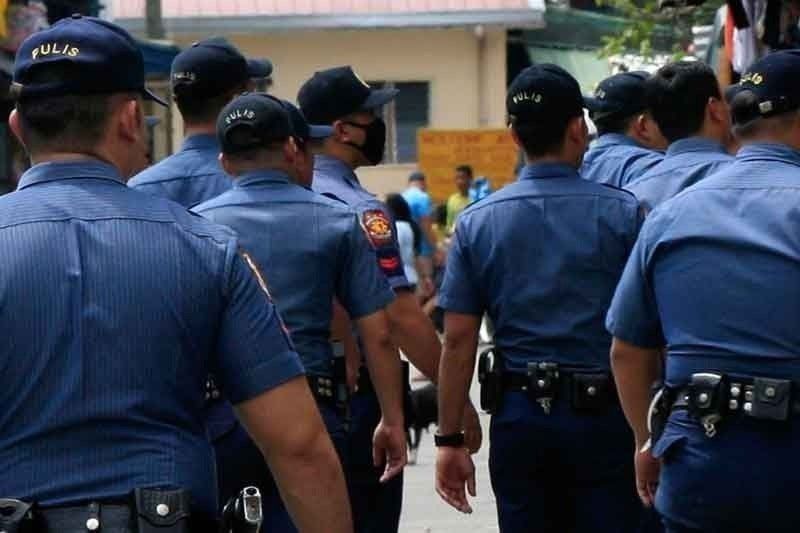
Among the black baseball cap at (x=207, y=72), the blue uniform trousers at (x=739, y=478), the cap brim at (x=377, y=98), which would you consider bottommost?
the blue uniform trousers at (x=739, y=478)

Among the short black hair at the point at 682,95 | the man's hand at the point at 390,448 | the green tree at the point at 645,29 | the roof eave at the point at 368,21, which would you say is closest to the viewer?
the man's hand at the point at 390,448

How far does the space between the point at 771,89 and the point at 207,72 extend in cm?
265

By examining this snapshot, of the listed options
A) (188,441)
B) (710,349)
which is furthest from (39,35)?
(710,349)

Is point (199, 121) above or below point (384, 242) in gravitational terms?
above

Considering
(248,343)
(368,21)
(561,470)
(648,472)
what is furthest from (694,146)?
(368,21)

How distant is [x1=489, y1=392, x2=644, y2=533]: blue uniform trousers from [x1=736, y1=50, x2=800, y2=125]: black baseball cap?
158cm

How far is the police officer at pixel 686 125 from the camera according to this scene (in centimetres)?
802

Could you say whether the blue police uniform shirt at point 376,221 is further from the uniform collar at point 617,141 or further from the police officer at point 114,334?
the police officer at point 114,334

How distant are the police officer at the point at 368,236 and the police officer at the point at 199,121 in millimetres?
498

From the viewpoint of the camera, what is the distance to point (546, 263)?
24.2ft

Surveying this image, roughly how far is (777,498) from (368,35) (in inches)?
1236

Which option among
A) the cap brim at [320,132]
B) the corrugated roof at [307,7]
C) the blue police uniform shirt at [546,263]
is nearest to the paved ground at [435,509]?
the cap brim at [320,132]

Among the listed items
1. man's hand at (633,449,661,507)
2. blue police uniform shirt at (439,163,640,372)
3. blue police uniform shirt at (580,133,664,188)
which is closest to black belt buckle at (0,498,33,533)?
man's hand at (633,449,661,507)

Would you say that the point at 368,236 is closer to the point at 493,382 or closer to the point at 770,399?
the point at 493,382
